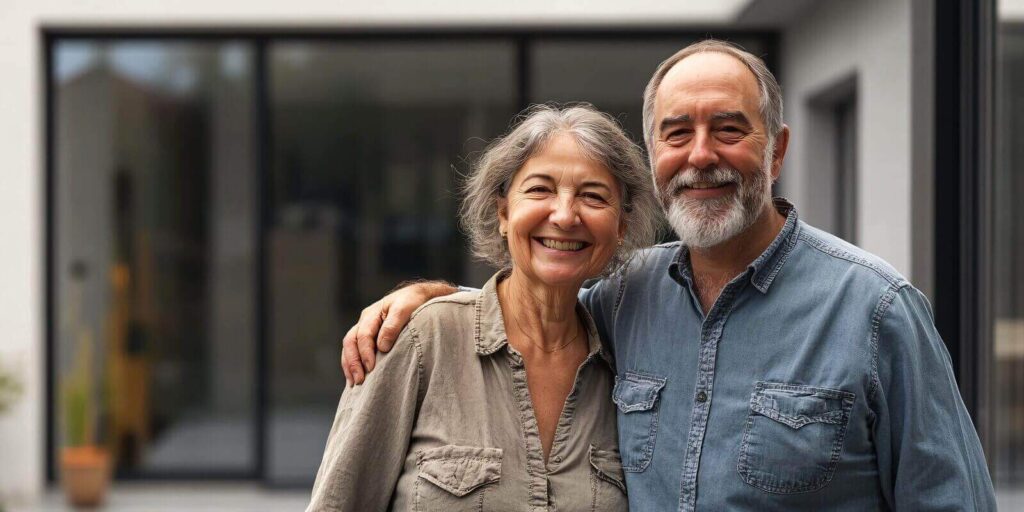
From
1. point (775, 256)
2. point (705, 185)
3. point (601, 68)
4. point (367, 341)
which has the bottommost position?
point (367, 341)

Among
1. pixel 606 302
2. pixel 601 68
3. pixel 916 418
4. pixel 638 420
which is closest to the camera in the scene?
pixel 916 418

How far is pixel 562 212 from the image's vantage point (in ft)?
6.39

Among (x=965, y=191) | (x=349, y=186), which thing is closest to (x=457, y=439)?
(x=965, y=191)

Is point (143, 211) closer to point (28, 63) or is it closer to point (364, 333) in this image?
→ point (28, 63)

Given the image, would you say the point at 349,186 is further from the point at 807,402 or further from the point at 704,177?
the point at 807,402

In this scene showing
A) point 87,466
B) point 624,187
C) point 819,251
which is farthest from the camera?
point 87,466

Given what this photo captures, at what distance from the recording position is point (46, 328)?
6113 millimetres

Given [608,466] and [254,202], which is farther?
[254,202]

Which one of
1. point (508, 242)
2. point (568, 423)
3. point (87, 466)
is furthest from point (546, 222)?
point (87, 466)

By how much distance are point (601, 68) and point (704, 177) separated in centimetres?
436

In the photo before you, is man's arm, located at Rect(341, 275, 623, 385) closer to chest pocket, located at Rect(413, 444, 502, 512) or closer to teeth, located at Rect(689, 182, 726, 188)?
chest pocket, located at Rect(413, 444, 502, 512)

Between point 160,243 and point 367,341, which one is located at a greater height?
point 160,243

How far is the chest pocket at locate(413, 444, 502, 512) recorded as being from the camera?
6.16 ft

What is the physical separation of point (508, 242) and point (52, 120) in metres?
4.87
